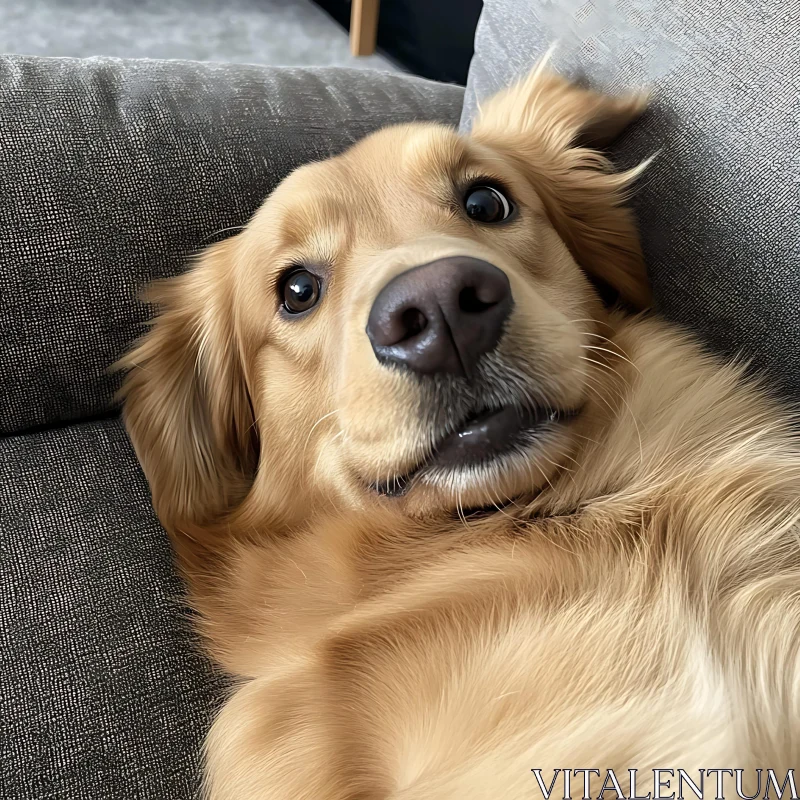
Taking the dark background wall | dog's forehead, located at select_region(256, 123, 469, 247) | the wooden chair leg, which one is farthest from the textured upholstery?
the wooden chair leg

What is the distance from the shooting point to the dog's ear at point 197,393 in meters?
1.34

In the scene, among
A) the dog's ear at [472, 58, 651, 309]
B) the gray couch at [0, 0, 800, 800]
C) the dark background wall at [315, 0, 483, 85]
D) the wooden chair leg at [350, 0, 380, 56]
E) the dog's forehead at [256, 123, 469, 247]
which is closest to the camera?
the gray couch at [0, 0, 800, 800]

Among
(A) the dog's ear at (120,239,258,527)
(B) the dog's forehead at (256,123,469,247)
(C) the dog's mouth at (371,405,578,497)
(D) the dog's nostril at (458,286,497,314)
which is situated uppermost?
(D) the dog's nostril at (458,286,497,314)

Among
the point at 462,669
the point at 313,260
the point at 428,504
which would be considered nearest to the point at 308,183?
the point at 313,260

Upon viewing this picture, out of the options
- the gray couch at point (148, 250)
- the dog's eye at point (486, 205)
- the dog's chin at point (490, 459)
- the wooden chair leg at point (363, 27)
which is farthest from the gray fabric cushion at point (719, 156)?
the wooden chair leg at point (363, 27)

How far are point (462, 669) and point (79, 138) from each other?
1.19 meters

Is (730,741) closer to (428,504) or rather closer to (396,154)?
(428,504)

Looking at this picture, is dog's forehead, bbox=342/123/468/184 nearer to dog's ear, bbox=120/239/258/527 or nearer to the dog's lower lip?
dog's ear, bbox=120/239/258/527

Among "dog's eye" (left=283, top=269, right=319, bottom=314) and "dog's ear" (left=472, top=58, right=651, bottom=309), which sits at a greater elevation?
"dog's ear" (left=472, top=58, right=651, bottom=309)

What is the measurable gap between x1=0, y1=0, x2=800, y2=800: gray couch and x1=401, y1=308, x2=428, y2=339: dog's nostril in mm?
549

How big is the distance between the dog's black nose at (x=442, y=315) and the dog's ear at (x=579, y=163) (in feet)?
1.52

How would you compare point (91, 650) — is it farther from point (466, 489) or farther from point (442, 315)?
point (442, 315)

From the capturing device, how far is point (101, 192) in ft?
4.66

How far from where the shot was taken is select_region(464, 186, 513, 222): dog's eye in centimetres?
124
